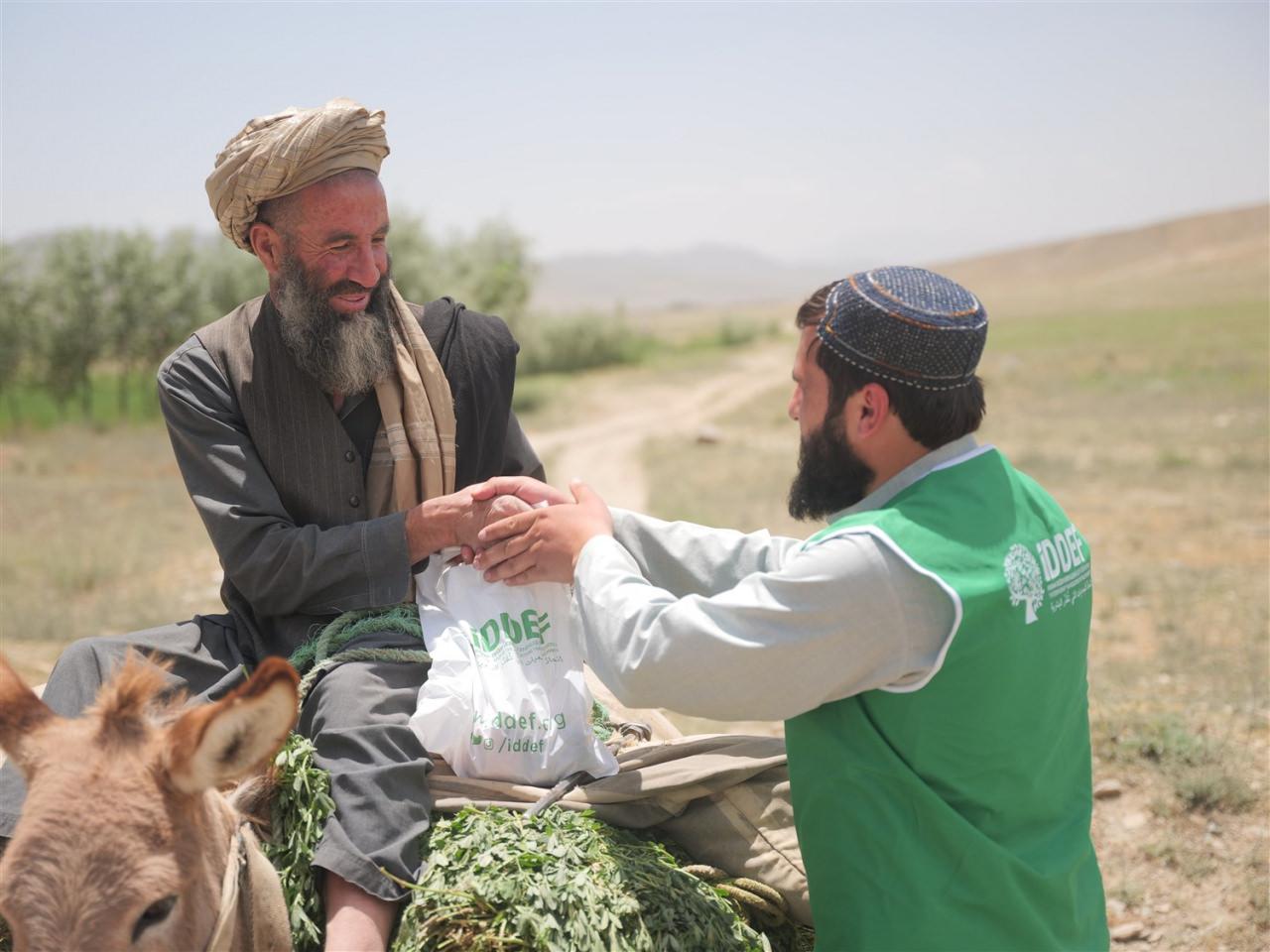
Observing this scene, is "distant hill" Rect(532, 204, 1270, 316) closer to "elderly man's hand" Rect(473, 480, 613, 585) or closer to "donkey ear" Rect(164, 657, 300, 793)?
"elderly man's hand" Rect(473, 480, 613, 585)

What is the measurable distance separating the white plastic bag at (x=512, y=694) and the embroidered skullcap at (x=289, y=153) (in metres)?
1.40

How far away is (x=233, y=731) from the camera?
187cm

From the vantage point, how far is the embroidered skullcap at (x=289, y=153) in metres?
3.07

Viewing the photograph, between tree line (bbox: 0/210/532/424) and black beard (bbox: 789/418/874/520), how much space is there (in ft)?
95.1

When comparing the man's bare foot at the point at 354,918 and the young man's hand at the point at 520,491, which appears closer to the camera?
the man's bare foot at the point at 354,918

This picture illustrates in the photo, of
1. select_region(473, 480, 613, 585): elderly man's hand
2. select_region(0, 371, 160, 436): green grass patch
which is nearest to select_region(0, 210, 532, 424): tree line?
select_region(0, 371, 160, 436): green grass patch

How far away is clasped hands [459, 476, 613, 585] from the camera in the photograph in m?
2.78

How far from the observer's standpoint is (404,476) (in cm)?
323

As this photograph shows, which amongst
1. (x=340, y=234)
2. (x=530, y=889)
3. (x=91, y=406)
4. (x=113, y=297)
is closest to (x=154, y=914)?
(x=530, y=889)

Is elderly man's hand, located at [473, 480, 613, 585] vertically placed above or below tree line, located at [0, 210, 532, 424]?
above

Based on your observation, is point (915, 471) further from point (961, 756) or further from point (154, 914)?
point (154, 914)

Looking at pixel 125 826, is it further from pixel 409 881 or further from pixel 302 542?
pixel 302 542

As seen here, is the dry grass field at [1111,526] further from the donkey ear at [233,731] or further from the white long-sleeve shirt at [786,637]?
the donkey ear at [233,731]

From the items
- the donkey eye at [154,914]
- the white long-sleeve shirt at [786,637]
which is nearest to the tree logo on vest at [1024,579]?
the white long-sleeve shirt at [786,637]
